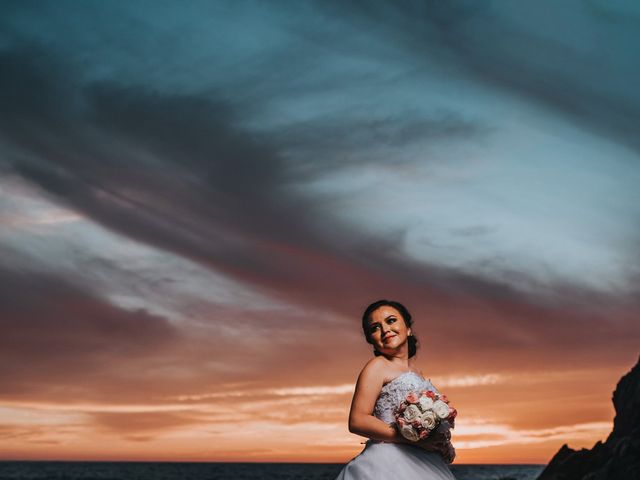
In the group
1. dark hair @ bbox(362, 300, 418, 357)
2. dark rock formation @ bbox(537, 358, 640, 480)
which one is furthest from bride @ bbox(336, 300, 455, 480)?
dark rock formation @ bbox(537, 358, 640, 480)

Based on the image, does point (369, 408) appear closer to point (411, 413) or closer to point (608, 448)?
point (411, 413)

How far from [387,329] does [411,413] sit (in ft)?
2.94

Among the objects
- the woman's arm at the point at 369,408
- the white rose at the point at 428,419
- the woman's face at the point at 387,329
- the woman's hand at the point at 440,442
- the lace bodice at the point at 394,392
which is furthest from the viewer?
the woman's face at the point at 387,329

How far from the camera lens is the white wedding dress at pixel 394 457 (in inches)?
258

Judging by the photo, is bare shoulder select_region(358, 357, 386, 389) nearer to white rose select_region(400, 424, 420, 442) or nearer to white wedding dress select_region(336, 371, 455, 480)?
white wedding dress select_region(336, 371, 455, 480)

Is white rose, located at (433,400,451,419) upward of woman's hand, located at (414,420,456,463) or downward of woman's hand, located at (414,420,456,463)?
upward

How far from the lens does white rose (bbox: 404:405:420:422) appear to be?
6.39 metres

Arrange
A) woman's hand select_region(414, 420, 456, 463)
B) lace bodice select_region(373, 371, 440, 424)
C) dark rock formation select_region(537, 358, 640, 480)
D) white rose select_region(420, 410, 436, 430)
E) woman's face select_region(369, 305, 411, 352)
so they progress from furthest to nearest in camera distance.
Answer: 1. dark rock formation select_region(537, 358, 640, 480)
2. woman's face select_region(369, 305, 411, 352)
3. lace bodice select_region(373, 371, 440, 424)
4. woman's hand select_region(414, 420, 456, 463)
5. white rose select_region(420, 410, 436, 430)


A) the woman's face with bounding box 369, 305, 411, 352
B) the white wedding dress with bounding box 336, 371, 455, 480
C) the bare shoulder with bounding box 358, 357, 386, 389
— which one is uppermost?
the woman's face with bounding box 369, 305, 411, 352

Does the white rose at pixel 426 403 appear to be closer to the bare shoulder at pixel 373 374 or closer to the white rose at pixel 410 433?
the white rose at pixel 410 433

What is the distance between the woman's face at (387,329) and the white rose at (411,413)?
742 millimetres

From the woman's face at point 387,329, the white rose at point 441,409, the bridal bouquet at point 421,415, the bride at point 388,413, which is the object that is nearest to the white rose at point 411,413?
the bridal bouquet at point 421,415

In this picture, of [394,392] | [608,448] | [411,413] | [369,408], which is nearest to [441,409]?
[411,413]

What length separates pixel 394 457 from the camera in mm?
6617
